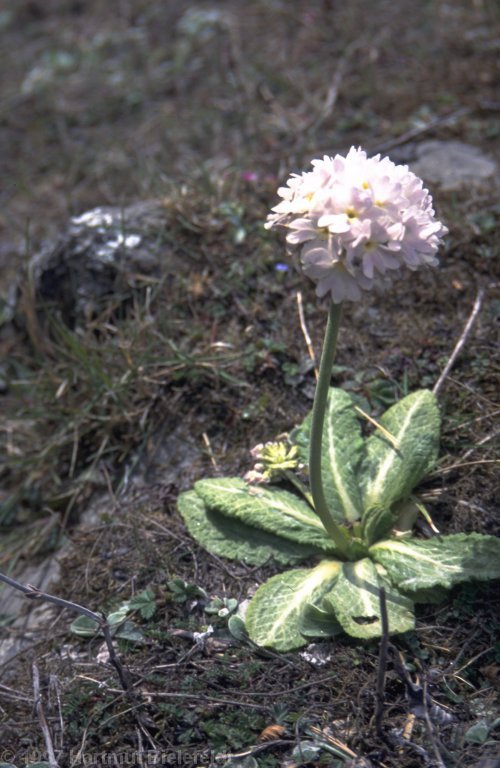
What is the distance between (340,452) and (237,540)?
468 millimetres

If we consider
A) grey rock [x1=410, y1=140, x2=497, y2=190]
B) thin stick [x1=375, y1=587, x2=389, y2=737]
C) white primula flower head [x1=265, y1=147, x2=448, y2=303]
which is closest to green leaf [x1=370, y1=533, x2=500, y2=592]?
thin stick [x1=375, y1=587, x2=389, y2=737]

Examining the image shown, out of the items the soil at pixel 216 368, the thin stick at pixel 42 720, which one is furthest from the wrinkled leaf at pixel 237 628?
the thin stick at pixel 42 720

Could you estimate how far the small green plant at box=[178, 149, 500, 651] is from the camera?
1785 millimetres

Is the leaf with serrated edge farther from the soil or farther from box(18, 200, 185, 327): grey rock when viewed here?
box(18, 200, 185, 327): grey rock

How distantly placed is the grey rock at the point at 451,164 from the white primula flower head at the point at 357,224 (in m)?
2.00

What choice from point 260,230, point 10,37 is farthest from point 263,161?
point 10,37

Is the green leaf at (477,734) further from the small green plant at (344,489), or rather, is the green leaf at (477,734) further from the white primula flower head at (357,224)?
the white primula flower head at (357,224)

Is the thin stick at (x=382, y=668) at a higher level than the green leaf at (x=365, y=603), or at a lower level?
higher

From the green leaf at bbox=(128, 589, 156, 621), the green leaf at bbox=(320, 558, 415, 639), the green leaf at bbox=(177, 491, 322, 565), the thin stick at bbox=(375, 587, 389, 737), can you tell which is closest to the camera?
the thin stick at bbox=(375, 587, 389, 737)

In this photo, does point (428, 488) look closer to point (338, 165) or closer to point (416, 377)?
point (416, 377)

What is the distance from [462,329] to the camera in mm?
2979

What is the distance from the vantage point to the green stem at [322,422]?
1.93 meters

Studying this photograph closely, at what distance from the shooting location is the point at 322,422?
2055mm

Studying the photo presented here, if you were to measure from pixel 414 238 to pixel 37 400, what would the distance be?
223 cm
